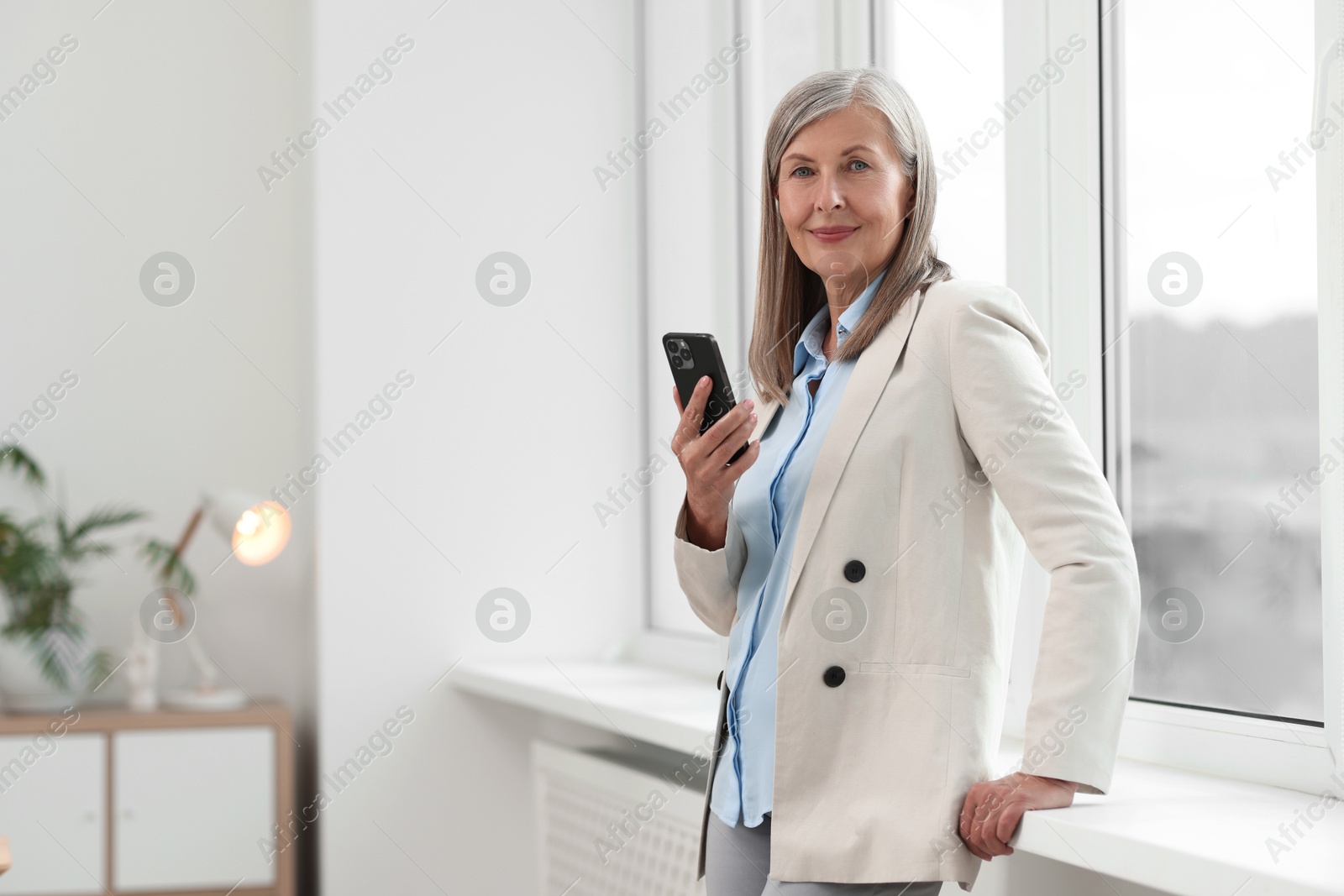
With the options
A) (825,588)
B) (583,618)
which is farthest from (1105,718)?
(583,618)

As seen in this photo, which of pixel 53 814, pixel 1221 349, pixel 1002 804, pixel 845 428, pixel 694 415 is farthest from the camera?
pixel 53 814

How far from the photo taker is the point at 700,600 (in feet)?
4.32

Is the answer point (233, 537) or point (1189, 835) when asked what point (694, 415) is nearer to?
point (1189, 835)

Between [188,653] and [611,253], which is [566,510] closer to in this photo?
[611,253]

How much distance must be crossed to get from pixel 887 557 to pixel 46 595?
83.2 inches

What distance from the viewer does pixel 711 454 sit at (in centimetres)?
120

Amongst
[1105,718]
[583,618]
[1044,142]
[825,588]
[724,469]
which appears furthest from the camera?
[583,618]

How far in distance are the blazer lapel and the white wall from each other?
62.6 inches

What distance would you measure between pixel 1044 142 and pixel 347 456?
5.14ft

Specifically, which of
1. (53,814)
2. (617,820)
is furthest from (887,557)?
(53,814)

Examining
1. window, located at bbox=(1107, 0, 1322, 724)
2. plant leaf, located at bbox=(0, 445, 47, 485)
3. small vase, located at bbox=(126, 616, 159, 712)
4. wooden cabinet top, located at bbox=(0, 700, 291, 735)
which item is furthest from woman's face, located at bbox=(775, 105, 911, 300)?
plant leaf, located at bbox=(0, 445, 47, 485)

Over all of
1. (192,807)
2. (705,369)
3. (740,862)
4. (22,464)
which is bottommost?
(192,807)

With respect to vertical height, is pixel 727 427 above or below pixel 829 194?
below

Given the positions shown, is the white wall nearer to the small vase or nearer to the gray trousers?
the small vase
